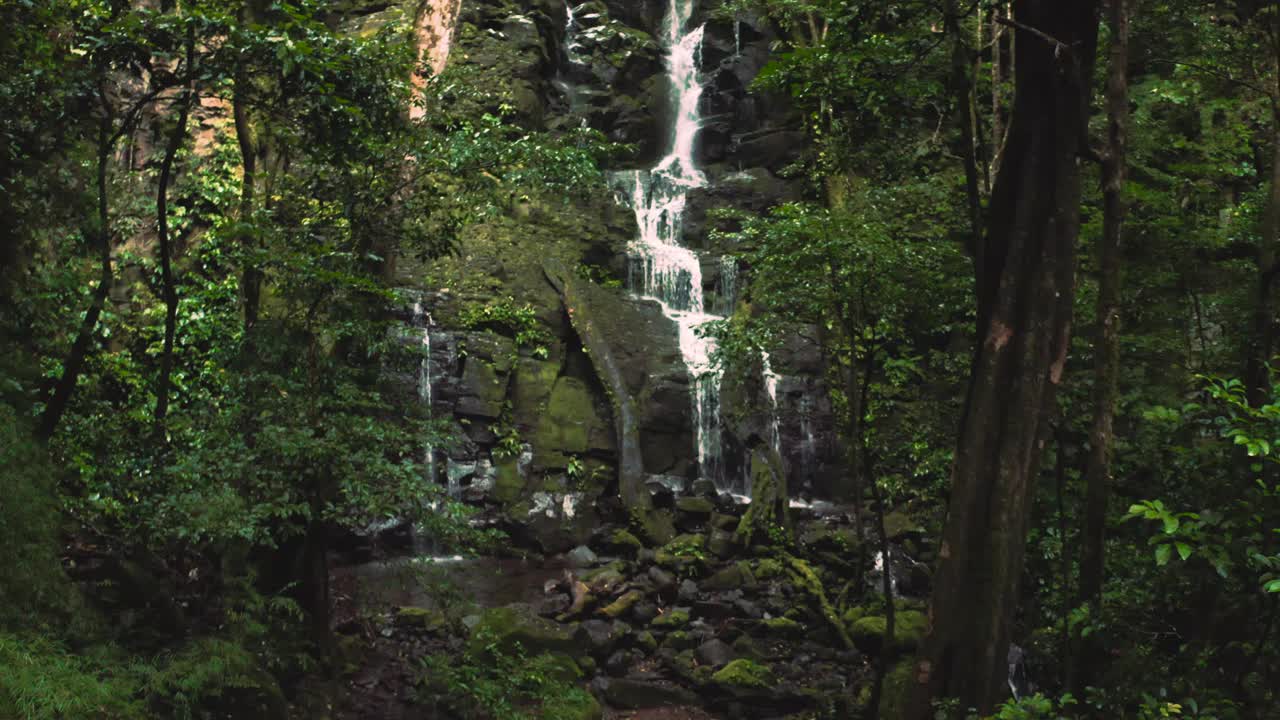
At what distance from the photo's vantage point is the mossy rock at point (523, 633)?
7.69 metres

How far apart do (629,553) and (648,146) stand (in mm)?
13400

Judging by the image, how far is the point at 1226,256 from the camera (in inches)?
444

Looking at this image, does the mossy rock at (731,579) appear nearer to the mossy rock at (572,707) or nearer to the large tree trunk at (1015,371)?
the mossy rock at (572,707)

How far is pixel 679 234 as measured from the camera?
19.7 meters

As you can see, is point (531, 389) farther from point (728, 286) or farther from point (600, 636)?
point (600, 636)

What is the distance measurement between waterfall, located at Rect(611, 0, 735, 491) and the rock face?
25cm

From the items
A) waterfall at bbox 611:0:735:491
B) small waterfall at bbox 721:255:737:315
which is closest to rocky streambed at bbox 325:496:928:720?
waterfall at bbox 611:0:735:491

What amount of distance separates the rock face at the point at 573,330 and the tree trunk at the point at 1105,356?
4.94 metres

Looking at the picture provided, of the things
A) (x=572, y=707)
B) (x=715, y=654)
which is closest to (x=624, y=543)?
(x=715, y=654)

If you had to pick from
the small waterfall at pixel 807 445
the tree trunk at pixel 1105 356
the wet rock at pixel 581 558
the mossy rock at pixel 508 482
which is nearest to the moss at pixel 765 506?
the small waterfall at pixel 807 445

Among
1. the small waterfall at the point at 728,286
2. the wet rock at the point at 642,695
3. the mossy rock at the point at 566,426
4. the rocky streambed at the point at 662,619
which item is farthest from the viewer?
the small waterfall at the point at 728,286

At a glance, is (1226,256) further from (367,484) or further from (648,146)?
(648,146)

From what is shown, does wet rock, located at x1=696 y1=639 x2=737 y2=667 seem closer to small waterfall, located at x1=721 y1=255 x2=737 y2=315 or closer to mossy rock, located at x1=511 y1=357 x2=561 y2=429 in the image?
mossy rock, located at x1=511 y1=357 x2=561 y2=429

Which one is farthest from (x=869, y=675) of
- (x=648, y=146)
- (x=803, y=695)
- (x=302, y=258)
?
(x=648, y=146)
